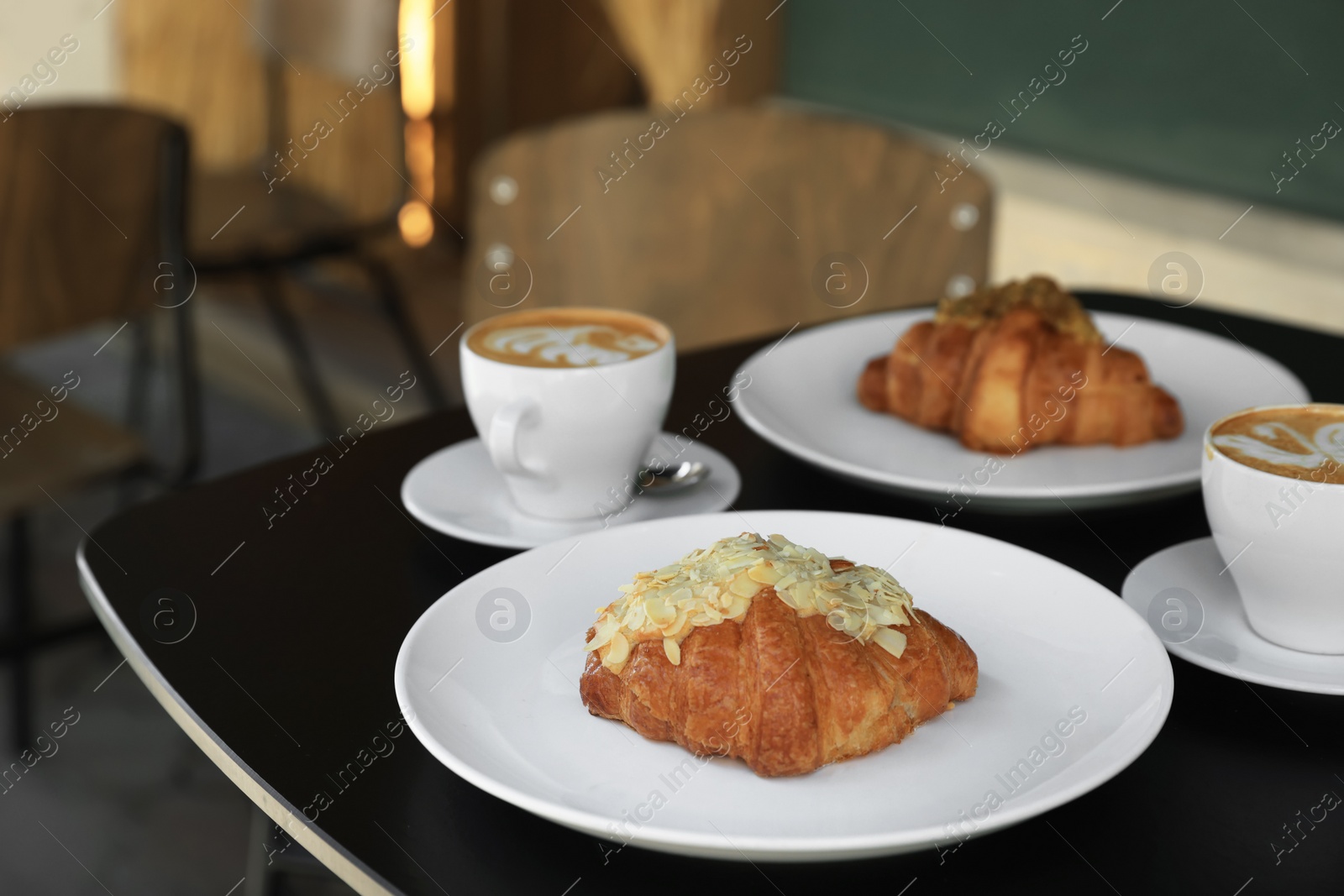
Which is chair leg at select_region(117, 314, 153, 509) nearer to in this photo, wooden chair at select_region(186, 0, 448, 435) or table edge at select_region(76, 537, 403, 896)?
wooden chair at select_region(186, 0, 448, 435)

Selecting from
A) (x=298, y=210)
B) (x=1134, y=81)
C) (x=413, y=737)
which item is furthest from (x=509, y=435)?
(x=298, y=210)

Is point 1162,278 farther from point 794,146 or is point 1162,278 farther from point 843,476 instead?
point 843,476

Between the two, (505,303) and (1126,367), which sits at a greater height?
(1126,367)

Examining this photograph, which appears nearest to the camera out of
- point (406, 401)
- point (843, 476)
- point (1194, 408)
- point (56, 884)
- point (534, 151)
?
point (843, 476)

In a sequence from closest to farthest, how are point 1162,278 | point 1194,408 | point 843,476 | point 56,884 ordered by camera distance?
point 843,476
point 1194,408
point 56,884
point 1162,278

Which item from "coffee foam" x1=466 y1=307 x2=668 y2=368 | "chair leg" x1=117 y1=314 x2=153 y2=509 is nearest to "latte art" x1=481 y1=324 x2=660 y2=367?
"coffee foam" x1=466 y1=307 x2=668 y2=368

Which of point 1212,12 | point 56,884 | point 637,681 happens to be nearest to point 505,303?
point 56,884

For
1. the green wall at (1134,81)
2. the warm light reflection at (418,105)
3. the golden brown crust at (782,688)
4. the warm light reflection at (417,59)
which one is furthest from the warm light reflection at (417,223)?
the golden brown crust at (782,688)
